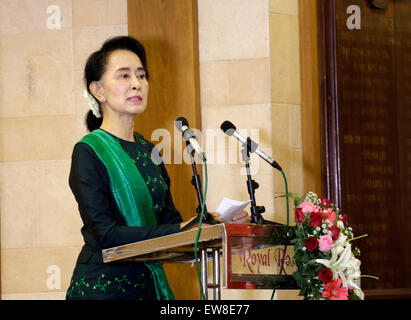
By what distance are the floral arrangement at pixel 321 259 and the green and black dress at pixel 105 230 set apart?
0.50 metres

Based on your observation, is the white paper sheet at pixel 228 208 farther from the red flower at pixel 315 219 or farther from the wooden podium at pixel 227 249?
the red flower at pixel 315 219

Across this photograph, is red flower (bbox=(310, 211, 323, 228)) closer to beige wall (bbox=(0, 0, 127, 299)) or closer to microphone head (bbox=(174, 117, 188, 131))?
microphone head (bbox=(174, 117, 188, 131))

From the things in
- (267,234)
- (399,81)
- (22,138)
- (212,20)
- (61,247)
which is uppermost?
(212,20)

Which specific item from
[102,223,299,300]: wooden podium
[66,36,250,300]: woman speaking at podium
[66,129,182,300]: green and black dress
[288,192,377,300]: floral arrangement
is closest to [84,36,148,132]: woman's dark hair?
[66,36,250,300]: woman speaking at podium

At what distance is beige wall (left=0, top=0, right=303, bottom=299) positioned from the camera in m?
3.69

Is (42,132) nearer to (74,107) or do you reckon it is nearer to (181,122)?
(74,107)

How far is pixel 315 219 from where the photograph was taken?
85.2 inches

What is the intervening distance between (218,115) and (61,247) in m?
1.29

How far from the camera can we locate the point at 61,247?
12.8ft

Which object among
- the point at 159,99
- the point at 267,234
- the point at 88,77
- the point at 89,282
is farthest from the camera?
the point at 159,99

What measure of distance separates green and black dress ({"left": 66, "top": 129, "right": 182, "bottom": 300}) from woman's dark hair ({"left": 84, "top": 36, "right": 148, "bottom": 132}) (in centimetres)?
30

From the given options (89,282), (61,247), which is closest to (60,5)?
(61,247)

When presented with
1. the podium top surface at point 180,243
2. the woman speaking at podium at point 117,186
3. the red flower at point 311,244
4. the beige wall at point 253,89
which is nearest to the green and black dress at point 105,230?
the woman speaking at podium at point 117,186
